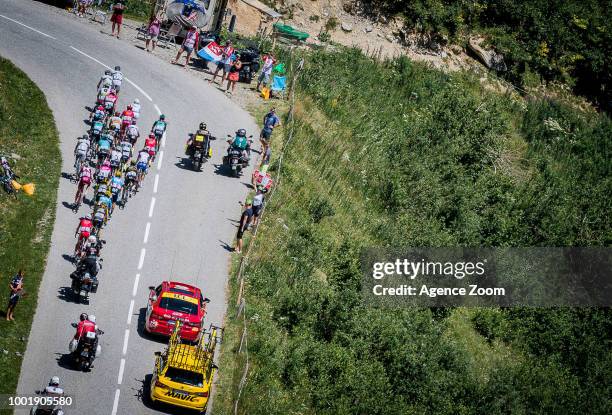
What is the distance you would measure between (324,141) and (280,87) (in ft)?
15.2

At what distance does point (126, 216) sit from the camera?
36406 millimetres

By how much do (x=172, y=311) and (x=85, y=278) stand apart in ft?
9.80

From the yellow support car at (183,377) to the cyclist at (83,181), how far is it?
970 cm

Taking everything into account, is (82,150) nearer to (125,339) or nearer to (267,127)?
(267,127)

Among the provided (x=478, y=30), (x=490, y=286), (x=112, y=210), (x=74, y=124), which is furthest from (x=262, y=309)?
(x=478, y=30)

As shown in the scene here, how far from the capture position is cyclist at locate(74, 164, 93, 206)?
34.9 m

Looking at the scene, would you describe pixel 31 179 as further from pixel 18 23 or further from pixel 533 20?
pixel 533 20

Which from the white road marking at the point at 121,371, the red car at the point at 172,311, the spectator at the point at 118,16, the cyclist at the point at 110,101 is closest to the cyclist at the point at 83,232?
the red car at the point at 172,311

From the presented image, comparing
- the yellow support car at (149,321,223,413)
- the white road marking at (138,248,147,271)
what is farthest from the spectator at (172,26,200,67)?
the yellow support car at (149,321,223,413)

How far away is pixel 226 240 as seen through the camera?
3734cm

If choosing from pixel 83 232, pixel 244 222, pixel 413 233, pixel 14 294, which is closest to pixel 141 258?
pixel 83 232

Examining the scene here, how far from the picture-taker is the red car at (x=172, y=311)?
29.5 meters

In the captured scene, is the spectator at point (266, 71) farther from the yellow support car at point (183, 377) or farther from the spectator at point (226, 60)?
the yellow support car at point (183, 377)

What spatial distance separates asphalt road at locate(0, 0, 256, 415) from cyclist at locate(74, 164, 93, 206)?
706mm
